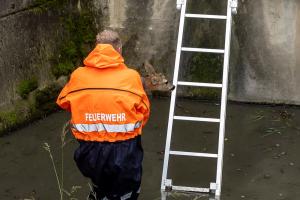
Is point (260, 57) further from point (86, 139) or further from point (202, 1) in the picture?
point (86, 139)

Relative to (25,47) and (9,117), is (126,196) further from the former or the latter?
(25,47)

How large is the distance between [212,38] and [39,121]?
2.08 meters

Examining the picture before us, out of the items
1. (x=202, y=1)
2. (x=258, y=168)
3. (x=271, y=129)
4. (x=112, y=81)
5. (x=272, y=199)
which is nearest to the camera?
(x=112, y=81)

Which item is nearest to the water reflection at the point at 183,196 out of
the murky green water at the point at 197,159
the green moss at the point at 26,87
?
the murky green water at the point at 197,159

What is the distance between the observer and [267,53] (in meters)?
6.96

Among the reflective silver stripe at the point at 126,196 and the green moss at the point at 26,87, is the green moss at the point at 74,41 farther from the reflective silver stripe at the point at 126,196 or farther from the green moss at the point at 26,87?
the reflective silver stripe at the point at 126,196

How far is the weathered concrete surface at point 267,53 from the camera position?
6.87 meters

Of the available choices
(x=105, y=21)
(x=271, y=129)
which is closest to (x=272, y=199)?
(x=271, y=129)

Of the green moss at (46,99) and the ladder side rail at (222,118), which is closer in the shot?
the ladder side rail at (222,118)

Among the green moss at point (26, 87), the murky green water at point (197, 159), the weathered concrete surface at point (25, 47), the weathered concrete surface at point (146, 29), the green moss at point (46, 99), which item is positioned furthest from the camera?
the weathered concrete surface at point (146, 29)

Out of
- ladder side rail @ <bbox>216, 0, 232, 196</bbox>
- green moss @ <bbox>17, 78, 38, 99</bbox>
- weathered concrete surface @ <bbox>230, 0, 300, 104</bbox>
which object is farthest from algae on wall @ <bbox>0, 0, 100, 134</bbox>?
ladder side rail @ <bbox>216, 0, 232, 196</bbox>

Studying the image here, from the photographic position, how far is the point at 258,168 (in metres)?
5.83

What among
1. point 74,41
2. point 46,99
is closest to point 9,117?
Answer: point 46,99

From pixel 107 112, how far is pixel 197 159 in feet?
6.56
